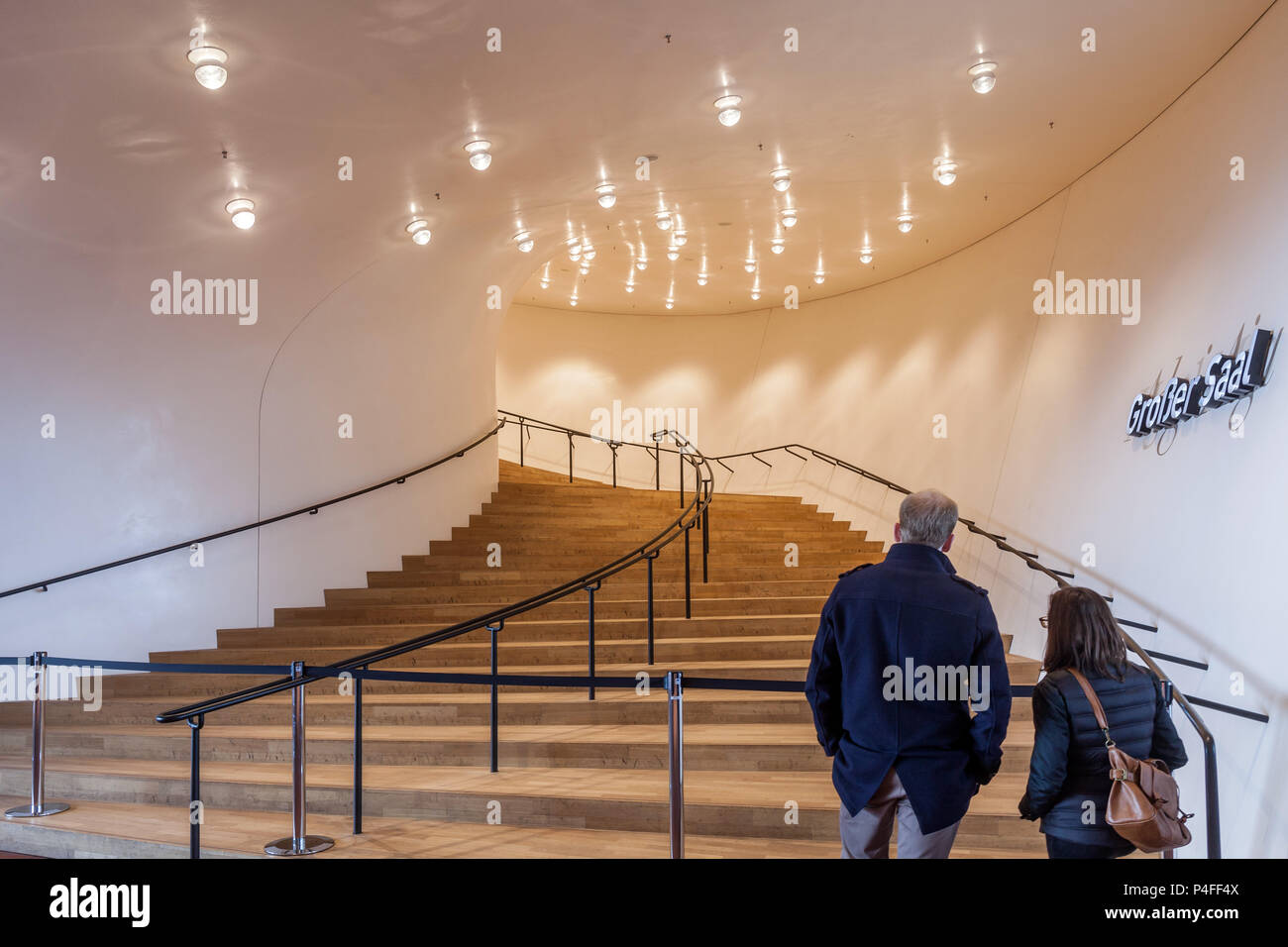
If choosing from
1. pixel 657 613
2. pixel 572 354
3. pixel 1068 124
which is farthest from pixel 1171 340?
pixel 572 354

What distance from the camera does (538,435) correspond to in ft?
52.2

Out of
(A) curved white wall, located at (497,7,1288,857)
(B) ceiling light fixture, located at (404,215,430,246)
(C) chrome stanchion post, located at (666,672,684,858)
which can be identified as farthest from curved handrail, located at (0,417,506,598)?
(C) chrome stanchion post, located at (666,672,684,858)

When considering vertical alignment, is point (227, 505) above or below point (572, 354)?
below

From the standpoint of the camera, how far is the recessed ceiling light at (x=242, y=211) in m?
7.29

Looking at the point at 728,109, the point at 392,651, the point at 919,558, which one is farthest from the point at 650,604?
the point at 919,558

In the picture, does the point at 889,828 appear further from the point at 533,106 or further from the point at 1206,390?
the point at 533,106

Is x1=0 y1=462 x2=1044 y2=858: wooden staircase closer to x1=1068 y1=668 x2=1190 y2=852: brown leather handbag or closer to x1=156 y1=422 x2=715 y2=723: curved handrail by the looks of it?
x1=156 y1=422 x2=715 y2=723: curved handrail

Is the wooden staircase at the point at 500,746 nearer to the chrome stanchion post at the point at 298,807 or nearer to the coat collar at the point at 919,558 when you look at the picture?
the chrome stanchion post at the point at 298,807

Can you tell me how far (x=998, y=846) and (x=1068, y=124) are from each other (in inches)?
217

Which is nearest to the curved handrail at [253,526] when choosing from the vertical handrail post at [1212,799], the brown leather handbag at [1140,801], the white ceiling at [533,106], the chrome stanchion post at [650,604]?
the white ceiling at [533,106]

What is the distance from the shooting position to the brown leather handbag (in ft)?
9.40

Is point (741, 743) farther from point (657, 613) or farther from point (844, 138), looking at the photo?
point (844, 138)
